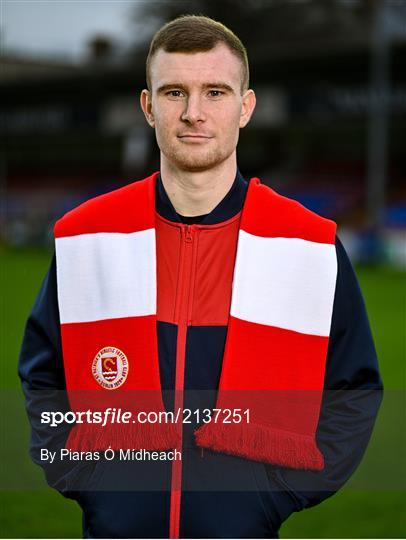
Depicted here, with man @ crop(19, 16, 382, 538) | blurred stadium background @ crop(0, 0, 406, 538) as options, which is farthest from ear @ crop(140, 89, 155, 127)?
blurred stadium background @ crop(0, 0, 406, 538)

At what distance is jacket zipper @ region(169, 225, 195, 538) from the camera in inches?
76.7

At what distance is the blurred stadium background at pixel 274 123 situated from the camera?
19109mm

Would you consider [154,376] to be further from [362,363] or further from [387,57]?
[387,57]

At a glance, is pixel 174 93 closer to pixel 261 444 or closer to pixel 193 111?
pixel 193 111

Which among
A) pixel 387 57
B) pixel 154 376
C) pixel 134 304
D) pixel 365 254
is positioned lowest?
pixel 365 254

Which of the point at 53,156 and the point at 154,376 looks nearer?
the point at 154,376

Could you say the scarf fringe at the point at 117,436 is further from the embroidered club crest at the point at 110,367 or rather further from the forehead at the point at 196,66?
the forehead at the point at 196,66

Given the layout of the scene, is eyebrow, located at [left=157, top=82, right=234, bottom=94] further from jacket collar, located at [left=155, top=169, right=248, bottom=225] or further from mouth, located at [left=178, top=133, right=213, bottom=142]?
jacket collar, located at [left=155, top=169, right=248, bottom=225]

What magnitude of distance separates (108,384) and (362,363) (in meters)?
0.61

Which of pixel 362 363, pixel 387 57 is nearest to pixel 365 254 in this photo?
pixel 387 57

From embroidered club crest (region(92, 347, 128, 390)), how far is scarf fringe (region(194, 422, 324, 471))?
8.9 inches

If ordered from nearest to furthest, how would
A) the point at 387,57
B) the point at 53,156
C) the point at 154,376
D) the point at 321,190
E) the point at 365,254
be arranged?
the point at 154,376 < the point at 365,254 < the point at 387,57 < the point at 321,190 < the point at 53,156

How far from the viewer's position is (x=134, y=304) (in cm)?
196

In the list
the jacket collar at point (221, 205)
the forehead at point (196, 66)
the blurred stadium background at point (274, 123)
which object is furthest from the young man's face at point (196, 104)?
the blurred stadium background at point (274, 123)
